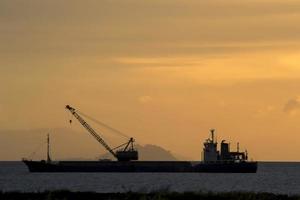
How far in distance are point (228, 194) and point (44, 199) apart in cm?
1400

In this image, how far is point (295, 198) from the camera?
220 ft

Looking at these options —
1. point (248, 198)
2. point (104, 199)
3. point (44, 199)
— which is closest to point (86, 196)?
point (104, 199)

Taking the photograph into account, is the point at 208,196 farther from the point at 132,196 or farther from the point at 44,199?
the point at 44,199

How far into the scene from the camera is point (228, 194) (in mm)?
66750

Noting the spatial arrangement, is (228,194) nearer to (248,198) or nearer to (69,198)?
(248,198)

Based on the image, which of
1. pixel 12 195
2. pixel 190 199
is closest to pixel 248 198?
pixel 190 199

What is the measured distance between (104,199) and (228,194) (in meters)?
9.11

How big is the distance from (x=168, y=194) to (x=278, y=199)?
26.6 feet

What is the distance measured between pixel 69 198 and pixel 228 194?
11.7 metres

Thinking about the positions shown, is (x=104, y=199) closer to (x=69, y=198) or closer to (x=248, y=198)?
(x=69, y=198)

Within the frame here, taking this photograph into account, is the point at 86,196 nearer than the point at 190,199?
No

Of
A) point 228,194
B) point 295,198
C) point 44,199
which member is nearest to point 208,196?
point 228,194

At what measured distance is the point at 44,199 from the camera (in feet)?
201

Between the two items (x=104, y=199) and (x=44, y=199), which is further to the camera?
(x=104, y=199)
